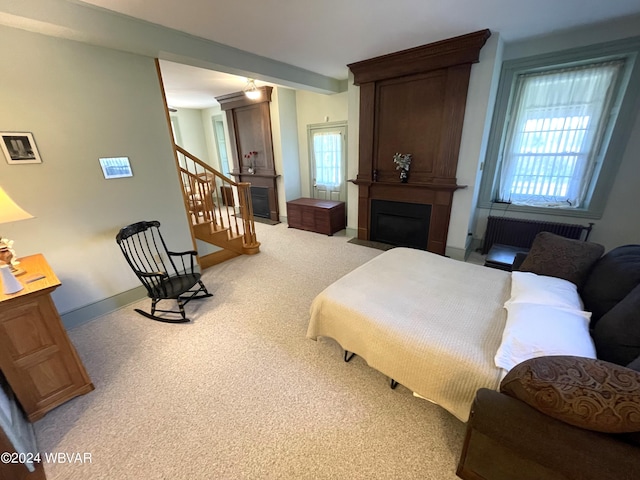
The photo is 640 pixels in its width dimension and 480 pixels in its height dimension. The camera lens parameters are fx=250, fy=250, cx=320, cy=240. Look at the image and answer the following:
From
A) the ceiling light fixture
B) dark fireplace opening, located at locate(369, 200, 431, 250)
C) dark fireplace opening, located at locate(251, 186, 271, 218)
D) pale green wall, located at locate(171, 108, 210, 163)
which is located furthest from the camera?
pale green wall, located at locate(171, 108, 210, 163)

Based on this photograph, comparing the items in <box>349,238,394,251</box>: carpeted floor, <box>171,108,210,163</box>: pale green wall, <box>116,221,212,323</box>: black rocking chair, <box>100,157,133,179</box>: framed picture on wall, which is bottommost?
<box>349,238,394,251</box>: carpeted floor

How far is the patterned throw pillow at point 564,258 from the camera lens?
1642mm

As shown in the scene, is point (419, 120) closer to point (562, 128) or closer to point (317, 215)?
point (562, 128)

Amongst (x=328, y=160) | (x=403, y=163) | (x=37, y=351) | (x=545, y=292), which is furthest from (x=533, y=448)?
(x=328, y=160)

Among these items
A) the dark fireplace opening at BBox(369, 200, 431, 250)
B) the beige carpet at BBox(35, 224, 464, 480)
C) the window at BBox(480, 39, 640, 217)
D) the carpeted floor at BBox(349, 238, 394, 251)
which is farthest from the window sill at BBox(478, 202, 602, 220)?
the beige carpet at BBox(35, 224, 464, 480)

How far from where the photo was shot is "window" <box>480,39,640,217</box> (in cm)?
271

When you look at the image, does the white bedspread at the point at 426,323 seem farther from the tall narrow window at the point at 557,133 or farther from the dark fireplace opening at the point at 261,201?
the dark fireplace opening at the point at 261,201

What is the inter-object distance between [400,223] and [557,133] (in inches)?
84.3

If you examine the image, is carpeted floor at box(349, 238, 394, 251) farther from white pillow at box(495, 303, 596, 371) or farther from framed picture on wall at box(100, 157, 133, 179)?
framed picture on wall at box(100, 157, 133, 179)

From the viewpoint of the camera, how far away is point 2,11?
1672mm

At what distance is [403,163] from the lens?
3643 millimetres

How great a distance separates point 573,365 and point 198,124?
8.45 m

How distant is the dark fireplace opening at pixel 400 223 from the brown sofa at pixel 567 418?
263 cm

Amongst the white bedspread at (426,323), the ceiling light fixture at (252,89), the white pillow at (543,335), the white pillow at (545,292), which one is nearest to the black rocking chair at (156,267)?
the white bedspread at (426,323)
